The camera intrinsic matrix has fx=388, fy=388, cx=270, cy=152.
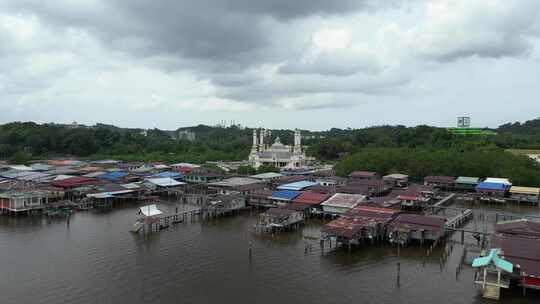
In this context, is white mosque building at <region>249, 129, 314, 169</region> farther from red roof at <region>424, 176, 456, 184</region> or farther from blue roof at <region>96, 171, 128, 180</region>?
red roof at <region>424, 176, 456, 184</region>

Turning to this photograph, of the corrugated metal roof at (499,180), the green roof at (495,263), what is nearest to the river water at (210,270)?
the green roof at (495,263)

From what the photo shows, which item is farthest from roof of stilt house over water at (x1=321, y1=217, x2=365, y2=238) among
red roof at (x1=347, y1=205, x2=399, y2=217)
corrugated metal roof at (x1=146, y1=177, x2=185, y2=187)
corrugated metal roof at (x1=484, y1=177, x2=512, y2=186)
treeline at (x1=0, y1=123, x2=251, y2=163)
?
treeline at (x1=0, y1=123, x2=251, y2=163)

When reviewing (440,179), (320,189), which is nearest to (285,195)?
(320,189)

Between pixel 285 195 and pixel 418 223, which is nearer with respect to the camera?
pixel 418 223

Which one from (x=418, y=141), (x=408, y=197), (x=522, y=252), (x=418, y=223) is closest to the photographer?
(x=522, y=252)

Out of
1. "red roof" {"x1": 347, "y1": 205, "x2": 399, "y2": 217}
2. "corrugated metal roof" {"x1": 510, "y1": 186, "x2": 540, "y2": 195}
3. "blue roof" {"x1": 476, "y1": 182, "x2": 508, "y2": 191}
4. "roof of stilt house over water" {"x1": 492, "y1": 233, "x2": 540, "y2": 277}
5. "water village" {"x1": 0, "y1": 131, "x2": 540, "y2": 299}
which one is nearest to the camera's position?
"roof of stilt house over water" {"x1": 492, "y1": 233, "x2": 540, "y2": 277}

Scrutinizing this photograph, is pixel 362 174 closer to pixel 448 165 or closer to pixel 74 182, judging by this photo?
pixel 448 165
